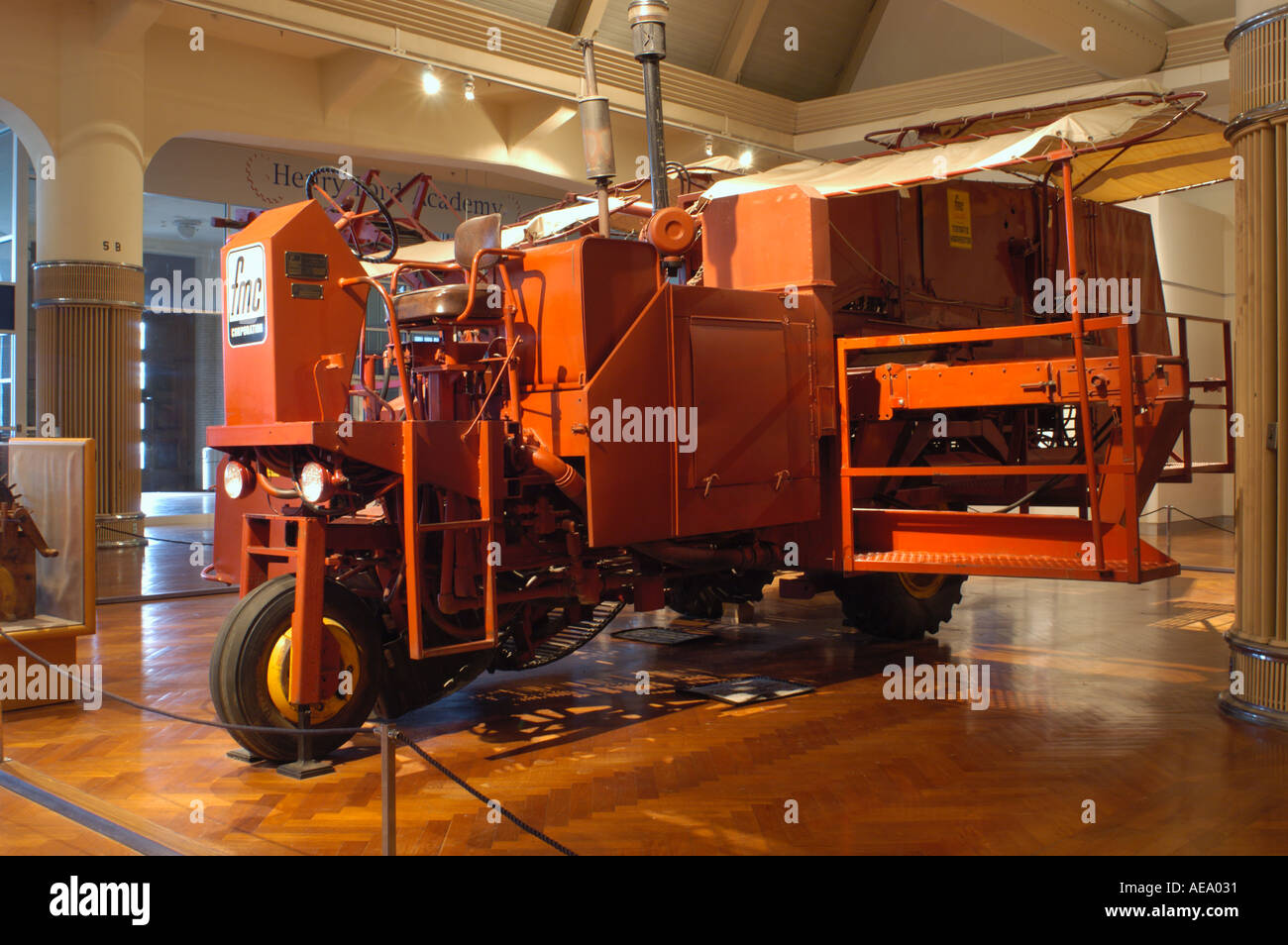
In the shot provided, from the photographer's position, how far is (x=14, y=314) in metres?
14.4

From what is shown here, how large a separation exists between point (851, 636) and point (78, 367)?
30.2 ft

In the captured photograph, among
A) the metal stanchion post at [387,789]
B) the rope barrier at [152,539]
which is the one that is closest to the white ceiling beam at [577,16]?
the rope barrier at [152,539]

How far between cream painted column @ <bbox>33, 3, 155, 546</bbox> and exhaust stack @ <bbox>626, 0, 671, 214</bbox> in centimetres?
790

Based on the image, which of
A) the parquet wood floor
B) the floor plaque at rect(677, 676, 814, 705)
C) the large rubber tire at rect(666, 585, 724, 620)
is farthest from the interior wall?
the floor plaque at rect(677, 676, 814, 705)

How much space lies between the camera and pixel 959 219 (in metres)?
7.49

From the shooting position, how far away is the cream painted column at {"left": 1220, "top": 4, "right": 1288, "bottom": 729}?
17.0 ft

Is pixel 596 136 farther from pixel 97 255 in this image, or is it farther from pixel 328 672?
pixel 97 255

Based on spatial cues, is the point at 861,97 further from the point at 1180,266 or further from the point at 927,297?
the point at 927,297

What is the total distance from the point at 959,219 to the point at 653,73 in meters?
2.41

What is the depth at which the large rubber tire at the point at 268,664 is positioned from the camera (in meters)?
4.68

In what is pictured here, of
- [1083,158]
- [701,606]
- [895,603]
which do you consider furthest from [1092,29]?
[701,606]

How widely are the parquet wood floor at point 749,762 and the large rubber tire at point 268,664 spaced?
0.60 ft

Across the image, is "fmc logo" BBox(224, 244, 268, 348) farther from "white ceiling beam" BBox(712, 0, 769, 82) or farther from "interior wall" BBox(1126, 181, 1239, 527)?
"interior wall" BBox(1126, 181, 1239, 527)

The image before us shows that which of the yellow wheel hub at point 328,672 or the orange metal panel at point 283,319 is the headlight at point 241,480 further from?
the yellow wheel hub at point 328,672
